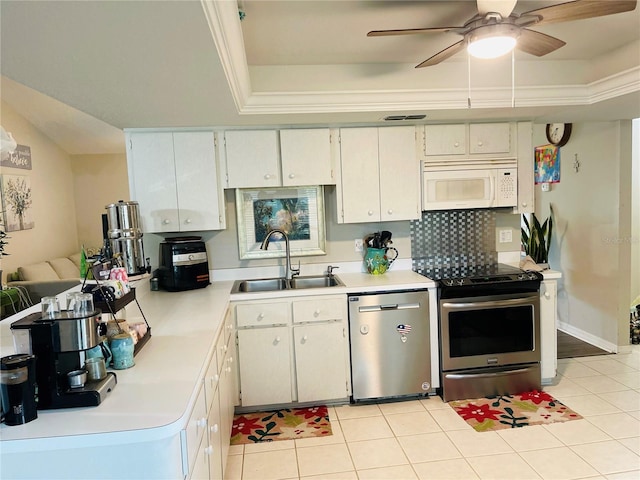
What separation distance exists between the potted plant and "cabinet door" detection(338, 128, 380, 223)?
7.76ft

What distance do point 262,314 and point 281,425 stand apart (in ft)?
2.49

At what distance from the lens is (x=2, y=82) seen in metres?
4.71

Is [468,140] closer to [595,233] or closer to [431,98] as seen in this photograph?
[431,98]

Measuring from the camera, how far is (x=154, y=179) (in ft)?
10.6

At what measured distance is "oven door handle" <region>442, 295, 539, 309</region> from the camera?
3.21 m

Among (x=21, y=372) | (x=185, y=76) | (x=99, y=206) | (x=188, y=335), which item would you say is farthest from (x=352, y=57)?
(x=99, y=206)

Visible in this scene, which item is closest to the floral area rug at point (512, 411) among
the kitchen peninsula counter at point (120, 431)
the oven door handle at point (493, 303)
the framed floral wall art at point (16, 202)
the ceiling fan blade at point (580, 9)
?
the oven door handle at point (493, 303)

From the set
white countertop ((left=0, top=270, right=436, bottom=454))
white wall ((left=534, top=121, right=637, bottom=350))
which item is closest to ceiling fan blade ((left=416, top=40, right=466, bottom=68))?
white countertop ((left=0, top=270, right=436, bottom=454))

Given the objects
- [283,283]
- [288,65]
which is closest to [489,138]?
[288,65]

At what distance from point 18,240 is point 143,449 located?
4.45m

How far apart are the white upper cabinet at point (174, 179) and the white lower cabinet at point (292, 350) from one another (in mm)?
797

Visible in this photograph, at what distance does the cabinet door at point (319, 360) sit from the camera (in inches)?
124

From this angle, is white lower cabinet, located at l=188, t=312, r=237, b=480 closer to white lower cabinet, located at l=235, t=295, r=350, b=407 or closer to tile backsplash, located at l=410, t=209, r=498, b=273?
white lower cabinet, located at l=235, t=295, r=350, b=407

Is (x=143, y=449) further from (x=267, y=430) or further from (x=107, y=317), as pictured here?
(x=267, y=430)
